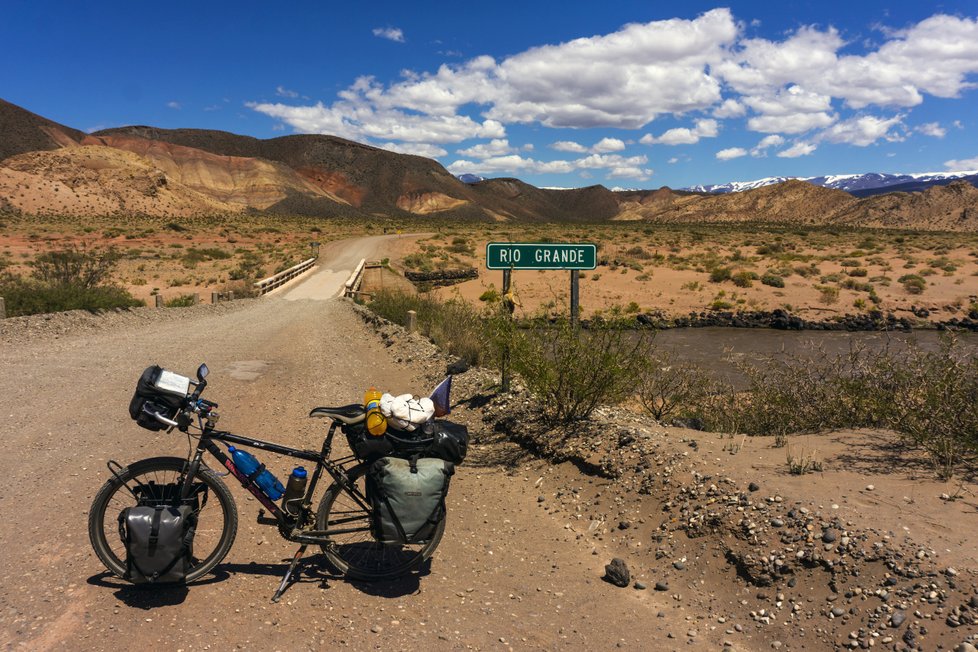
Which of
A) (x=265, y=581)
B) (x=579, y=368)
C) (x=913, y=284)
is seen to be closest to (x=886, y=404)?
(x=579, y=368)

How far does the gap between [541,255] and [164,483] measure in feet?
16.6

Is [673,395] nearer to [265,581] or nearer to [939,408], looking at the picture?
[939,408]

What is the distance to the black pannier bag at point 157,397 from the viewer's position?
3334mm

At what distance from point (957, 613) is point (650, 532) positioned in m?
1.90

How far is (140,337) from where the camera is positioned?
1309cm

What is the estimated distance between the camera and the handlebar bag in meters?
3.37

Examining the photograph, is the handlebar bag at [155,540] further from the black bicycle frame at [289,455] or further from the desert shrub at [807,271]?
the desert shrub at [807,271]

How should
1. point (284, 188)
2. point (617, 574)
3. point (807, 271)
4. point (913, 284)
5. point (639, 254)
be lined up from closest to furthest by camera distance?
point (617, 574)
point (913, 284)
point (807, 271)
point (639, 254)
point (284, 188)

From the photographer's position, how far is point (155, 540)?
11.1ft

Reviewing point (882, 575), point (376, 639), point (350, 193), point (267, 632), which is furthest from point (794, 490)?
point (350, 193)

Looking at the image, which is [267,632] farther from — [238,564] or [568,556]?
[568,556]

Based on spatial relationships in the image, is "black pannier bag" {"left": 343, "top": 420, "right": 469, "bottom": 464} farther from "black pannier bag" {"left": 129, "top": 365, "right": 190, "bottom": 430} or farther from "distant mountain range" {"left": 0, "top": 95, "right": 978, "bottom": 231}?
"distant mountain range" {"left": 0, "top": 95, "right": 978, "bottom": 231}

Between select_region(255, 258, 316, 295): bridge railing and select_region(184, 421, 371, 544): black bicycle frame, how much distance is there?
22.5 metres

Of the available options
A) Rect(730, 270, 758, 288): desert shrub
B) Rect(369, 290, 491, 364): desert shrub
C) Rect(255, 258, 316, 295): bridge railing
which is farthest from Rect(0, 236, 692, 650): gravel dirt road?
Rect(730, 270, 758, 288): desert shrub
